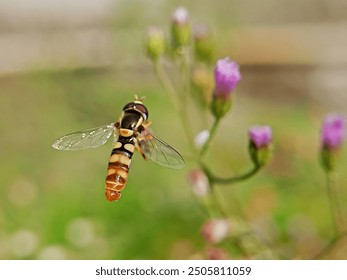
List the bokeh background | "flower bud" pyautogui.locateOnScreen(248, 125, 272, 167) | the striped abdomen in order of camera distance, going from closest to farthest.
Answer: the striped abdomen < "flower bud" pyautogui.locateOnScreen(248, 125, 272, 167) < the bokeh background

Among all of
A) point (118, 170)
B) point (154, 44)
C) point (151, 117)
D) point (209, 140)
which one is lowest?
point (118, 170)

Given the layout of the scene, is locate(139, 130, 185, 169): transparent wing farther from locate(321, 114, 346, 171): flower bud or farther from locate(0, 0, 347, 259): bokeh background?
locate(0, 0, 347, 259): bokeh background

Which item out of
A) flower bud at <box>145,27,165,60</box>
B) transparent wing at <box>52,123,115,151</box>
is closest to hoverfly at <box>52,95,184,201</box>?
transparent wing at <box>52,123,115,151</box>

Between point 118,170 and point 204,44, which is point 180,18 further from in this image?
point 118,170

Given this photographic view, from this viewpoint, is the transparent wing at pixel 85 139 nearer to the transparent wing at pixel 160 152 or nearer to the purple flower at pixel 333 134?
the transparent wing at pixel 160 152

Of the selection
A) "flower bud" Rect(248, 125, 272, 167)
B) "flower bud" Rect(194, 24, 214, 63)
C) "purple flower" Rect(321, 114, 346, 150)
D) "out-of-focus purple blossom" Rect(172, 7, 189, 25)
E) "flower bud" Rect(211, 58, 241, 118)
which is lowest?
"flower bud" Rect(248, 125, 272, 167)

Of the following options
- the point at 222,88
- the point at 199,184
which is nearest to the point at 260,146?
the point at 222,88
